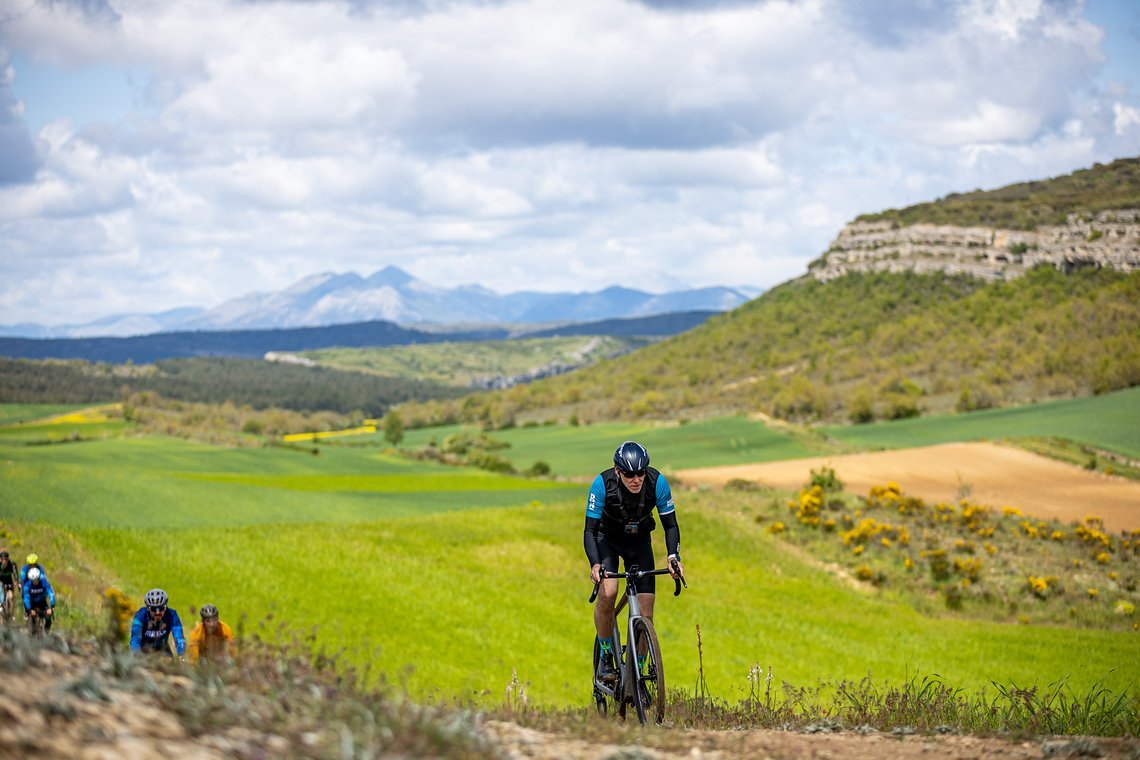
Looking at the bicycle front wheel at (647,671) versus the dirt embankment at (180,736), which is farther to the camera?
the bicycle front wheel at (647,671)

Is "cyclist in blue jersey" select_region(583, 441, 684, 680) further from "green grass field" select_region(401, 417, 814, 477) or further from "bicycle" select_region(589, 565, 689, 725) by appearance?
"green grass field" select_region(401, 417, 814, 477)

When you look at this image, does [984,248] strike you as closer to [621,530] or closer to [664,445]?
[664,445]

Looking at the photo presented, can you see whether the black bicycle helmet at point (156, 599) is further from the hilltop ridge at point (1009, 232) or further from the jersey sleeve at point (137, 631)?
the hilltop ridge at point (1009, 232)

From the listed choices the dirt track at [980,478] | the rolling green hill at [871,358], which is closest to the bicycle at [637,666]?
the dirt track at [980,478]

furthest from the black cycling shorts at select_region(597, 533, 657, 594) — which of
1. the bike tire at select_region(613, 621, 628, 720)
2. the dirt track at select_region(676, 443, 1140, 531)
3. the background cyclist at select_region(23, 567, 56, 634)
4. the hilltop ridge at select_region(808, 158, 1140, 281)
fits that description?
the hilltop ridge at select_region(808, 158, 1140, 281)

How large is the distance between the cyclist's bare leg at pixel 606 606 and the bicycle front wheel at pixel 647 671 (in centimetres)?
44

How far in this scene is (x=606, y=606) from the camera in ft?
33.3

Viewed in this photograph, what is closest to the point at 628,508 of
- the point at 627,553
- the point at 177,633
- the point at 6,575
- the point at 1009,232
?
the point at 627,553

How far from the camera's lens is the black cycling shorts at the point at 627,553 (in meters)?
10.2

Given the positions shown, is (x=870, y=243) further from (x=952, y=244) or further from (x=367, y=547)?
(x=367, y=547)

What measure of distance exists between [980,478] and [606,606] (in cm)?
5439

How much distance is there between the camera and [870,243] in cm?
17162

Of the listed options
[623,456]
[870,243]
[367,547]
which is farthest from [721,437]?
[870,243]

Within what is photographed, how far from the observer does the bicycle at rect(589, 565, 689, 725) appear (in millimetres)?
9539
